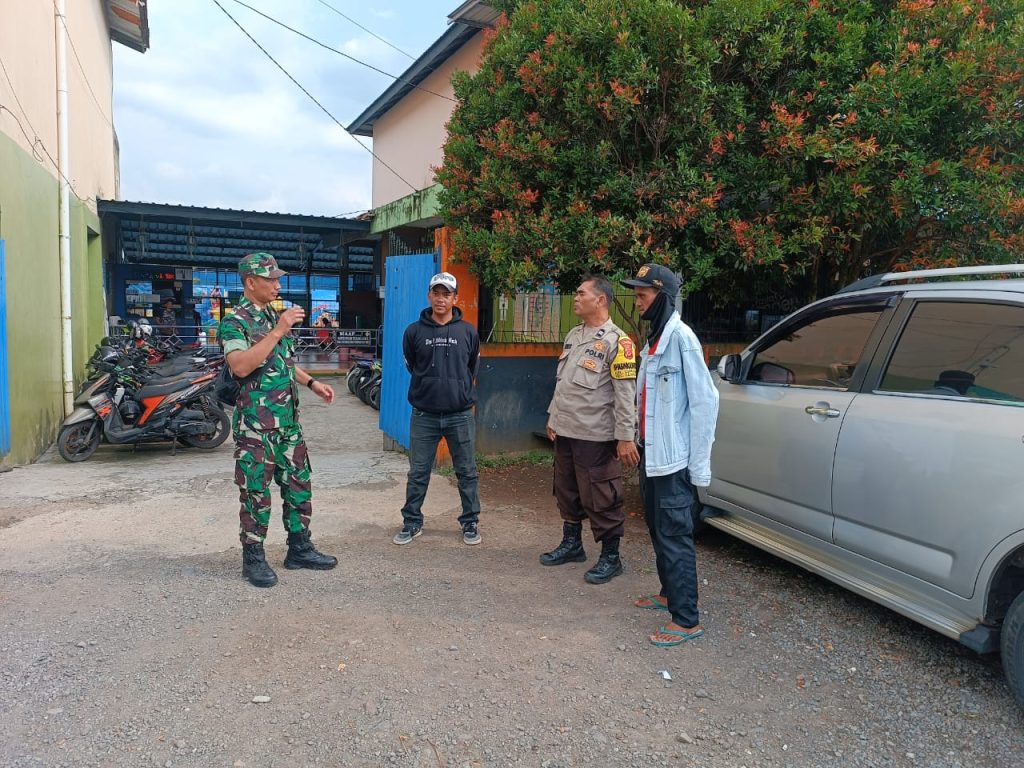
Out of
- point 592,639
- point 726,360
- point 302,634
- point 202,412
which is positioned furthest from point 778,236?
point 202,412

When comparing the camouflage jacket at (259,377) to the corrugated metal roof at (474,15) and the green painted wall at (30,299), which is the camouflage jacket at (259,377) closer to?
the green painted wall at (30,299)

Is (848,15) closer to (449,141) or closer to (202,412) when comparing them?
(449,141)

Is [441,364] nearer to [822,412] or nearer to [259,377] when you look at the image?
[259,377]

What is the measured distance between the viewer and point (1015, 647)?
274 cm

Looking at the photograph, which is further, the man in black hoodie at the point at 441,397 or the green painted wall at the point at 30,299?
the green painted wall at the point at 30,299

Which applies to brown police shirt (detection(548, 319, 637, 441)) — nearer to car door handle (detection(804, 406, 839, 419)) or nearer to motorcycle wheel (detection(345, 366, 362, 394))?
car door handle (detection(804, 406, 839, 419))

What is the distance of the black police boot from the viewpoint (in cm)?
398

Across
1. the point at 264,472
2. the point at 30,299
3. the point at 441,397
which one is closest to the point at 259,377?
the point at 264,472

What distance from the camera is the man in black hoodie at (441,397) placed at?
185 inches

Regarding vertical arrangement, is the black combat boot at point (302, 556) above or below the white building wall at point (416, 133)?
below

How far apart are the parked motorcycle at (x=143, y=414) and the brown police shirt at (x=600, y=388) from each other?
4.84 metres

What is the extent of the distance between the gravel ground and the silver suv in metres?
0.39

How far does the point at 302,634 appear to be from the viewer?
3451mm

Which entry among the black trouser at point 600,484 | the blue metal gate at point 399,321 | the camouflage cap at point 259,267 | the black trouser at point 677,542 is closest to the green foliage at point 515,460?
the blue metal gate at point 399,321
